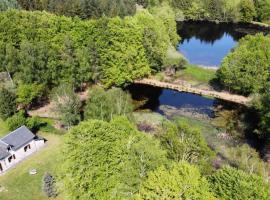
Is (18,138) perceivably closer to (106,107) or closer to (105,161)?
(106,107)

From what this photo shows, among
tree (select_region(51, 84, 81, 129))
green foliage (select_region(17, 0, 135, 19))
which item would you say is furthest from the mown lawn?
green foliage (select_region(17, 0, 135, 19))

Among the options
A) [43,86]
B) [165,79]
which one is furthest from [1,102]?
[165,79]

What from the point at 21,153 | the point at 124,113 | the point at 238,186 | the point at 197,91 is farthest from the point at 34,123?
the point at 238,186

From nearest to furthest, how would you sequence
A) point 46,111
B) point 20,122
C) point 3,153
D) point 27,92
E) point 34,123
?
1. point 3,153
2. point 20,122
3. point 34,123
4. point 27,92
5. point 46,111

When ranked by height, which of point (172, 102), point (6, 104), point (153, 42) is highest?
point (153, 42)

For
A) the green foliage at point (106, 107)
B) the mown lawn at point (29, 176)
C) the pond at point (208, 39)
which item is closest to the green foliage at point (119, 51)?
the green foliage at point (106, 107)

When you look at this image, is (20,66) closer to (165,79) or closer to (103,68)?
(103,68)
